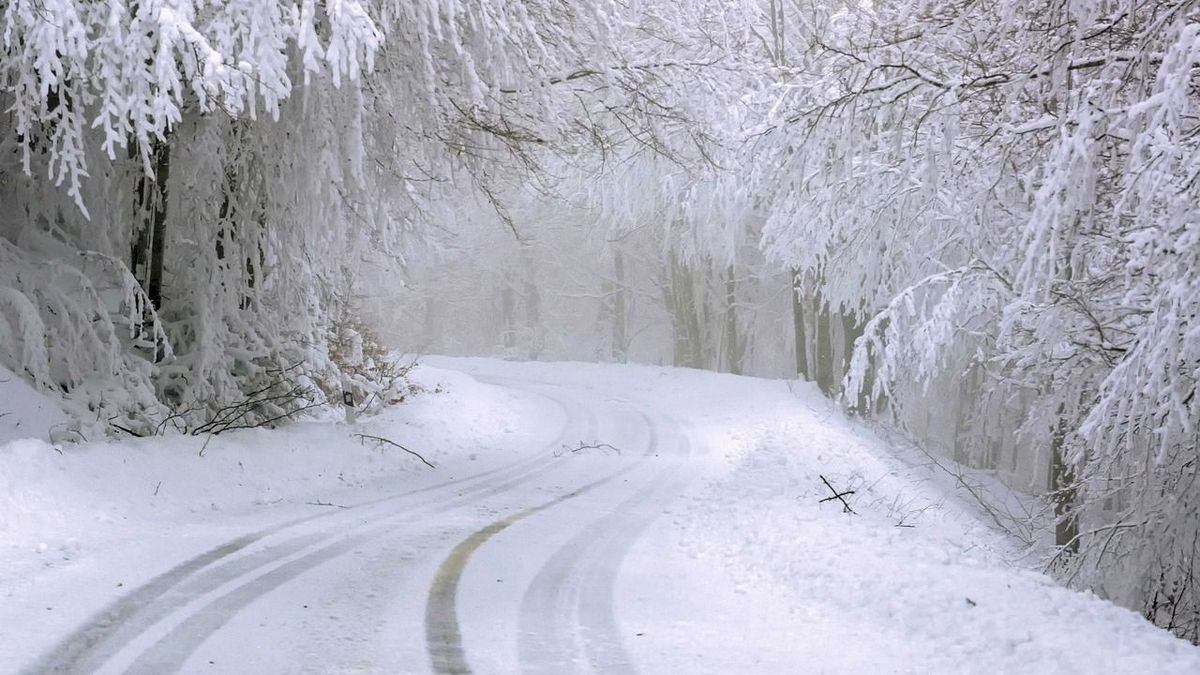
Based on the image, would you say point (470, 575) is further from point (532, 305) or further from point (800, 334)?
point (532, 305)

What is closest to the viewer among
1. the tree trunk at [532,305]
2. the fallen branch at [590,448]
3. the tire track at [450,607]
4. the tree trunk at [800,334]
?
the tire track at [450,607]

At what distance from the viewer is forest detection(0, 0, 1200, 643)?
623 cm

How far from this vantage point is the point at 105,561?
6.49 meters

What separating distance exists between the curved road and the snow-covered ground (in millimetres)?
24

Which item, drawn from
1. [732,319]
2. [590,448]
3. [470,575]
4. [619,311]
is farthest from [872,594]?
[619,311]

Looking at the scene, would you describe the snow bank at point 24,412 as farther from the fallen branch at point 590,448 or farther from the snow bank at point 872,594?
the fallen branch at point 590,448

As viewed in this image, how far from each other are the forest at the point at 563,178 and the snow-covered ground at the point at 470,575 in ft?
4.04

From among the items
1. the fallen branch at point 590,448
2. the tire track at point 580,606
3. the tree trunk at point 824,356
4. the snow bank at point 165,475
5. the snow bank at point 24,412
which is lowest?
the fallen branch at point 590,448

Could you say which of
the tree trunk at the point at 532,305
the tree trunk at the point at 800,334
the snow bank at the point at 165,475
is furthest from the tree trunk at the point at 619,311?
the snow bank at the point at 165,475

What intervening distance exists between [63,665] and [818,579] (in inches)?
184

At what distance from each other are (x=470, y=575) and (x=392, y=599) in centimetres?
87

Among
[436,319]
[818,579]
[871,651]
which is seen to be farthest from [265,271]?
[436,319]

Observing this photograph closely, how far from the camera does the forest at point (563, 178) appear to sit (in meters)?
6.23

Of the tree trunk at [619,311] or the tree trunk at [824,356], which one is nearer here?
the tree trunk at [824,356]
